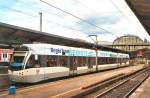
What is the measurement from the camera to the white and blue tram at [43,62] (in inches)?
942

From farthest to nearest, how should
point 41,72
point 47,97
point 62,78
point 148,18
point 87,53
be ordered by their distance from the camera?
point 87,53 < point 148,18 < point 62,78 < point 41,72 < point 47,97

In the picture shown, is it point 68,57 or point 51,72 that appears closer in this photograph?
point 51,72

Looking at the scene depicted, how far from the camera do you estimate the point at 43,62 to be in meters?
26.0

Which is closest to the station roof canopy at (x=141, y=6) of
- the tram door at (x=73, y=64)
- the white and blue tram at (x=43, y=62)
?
the white and blue tram at (x=43, y=62)

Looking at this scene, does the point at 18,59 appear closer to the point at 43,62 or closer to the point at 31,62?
the point at 31,62

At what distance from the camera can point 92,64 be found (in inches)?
1650

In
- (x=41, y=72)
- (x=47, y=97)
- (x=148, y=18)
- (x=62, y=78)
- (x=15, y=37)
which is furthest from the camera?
(x=148, y=18)

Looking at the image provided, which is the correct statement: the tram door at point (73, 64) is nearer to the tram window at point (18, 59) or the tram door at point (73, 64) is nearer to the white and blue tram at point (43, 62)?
the white and blue tram at point (43, 62)

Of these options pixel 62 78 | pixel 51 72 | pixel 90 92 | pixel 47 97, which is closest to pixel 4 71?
pixel 62 78

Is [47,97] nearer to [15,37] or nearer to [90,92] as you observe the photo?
[90,92]

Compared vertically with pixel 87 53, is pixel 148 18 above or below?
above

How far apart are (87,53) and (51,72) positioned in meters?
12.3

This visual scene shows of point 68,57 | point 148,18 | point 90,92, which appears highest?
point 148,18

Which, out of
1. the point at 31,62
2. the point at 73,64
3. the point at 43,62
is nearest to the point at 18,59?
the point at 31,62
